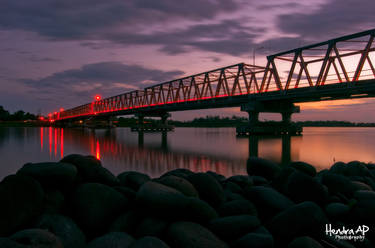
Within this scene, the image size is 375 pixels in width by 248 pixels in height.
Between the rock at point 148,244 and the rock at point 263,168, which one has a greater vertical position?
the rock at point 263,168

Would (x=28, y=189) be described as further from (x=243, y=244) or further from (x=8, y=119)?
(x=8, y=119)

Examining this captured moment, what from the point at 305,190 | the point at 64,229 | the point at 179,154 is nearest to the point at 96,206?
the point at 64,229

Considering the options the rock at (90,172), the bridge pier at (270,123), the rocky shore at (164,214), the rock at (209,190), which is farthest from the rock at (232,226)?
the bridge pier at (270,123)

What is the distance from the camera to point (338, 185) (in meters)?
Answer: 5.86

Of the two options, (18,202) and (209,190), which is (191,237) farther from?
(18,202)

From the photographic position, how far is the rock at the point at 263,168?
7348mm

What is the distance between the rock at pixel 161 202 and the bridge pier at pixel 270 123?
150 ft

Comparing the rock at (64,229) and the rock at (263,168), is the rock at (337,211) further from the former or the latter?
the rock at (64,229)

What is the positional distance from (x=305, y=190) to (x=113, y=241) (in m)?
3.72

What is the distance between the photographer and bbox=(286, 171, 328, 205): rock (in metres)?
5.28

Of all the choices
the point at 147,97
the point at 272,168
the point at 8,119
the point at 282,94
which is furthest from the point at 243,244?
the point at 8,119

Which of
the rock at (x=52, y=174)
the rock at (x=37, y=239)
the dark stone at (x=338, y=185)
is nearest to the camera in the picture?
the rock at (x=37, y=239)

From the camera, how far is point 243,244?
148 inches

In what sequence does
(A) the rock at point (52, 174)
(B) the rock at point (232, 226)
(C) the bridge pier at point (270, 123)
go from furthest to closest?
(C) the bridge pier at point (270, 123), (A) the rock at point (52, 174), (B) the rock at point (232, 226)
